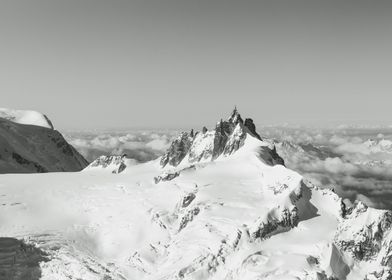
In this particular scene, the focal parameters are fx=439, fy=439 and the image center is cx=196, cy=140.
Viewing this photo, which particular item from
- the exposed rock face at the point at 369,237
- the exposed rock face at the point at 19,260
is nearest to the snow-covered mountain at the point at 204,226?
the exposed rock face at the point at 369,237

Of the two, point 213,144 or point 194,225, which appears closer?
point 194,225

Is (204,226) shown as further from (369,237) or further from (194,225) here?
(369,237)

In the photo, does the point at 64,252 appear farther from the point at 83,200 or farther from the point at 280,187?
the point at 280,187

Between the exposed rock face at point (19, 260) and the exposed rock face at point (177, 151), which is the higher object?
the exposed rock face at point (177, 151)

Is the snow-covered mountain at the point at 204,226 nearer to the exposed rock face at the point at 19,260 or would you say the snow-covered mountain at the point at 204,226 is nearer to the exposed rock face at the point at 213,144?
the exposed rock face at the point at 19,260

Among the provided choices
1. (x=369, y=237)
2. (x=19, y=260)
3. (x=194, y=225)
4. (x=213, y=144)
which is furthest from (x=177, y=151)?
(x=369, y=237)
